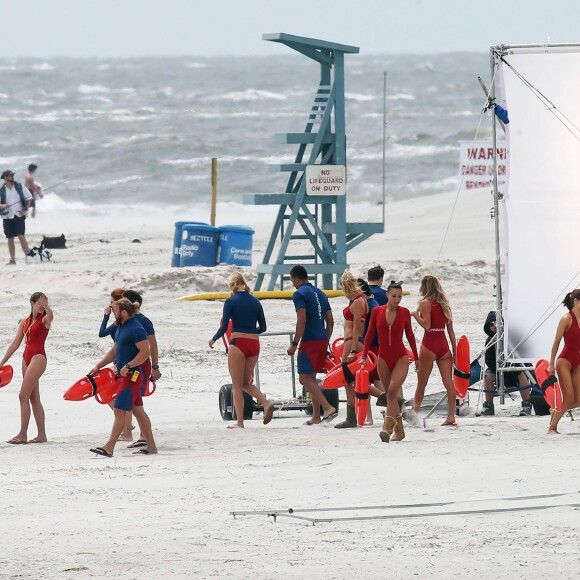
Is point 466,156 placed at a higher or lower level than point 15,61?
lower

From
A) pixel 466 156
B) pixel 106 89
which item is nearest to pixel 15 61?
pixel 106 89

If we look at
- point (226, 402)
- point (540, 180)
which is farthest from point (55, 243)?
point (540, 180)

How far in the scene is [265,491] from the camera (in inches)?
336

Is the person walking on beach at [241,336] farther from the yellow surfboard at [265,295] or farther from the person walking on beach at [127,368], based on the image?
the yellow surfboard at [265,295]

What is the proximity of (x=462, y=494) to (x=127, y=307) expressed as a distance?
10.3ft

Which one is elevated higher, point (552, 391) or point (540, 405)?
point (552, 391)

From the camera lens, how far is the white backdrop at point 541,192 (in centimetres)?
1152

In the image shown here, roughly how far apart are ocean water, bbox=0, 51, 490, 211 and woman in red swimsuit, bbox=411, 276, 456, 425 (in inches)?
798

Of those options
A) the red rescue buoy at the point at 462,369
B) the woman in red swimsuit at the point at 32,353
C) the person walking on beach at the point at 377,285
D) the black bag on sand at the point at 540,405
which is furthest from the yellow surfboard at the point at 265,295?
the woman in red swimsuit at the point at 32,353

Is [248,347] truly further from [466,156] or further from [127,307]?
[466,156]

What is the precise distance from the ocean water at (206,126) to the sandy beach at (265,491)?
18120 millimetres

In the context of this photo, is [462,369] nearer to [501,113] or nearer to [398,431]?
[398,431]

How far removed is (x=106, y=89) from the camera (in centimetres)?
9019

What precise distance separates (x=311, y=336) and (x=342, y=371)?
49 cm
